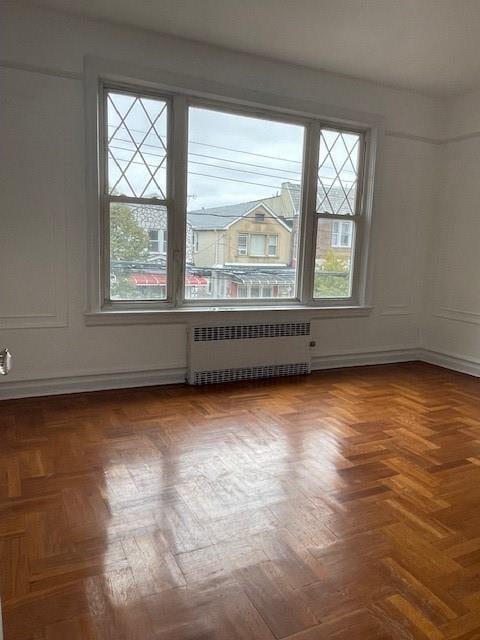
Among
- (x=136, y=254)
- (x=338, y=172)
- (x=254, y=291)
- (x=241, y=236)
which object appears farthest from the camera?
(x=338, y=172)

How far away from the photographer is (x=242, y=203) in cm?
436

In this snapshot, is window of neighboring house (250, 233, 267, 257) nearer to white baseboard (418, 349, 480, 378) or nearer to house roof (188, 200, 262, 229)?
house roof (188, 200, 262, 229)

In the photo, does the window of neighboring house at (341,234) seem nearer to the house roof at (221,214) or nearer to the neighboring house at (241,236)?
the neighboring house at (241,236)

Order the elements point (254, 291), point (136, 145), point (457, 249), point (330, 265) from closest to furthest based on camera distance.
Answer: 1. point (136, 145)
2. point (254, 291)
3. point (330, 265)
4. point (457, 249)

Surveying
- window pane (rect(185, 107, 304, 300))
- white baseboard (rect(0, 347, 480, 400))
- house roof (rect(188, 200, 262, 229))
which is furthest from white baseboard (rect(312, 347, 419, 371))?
house roof (rect(188, 200, 262, 229))

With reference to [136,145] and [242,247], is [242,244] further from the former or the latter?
[136,145]

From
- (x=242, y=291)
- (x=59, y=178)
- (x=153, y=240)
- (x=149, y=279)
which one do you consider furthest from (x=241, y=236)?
(x=59, y=178)

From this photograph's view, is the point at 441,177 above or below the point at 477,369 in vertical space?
above

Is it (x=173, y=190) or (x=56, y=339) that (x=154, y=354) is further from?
(x=173, y=190)

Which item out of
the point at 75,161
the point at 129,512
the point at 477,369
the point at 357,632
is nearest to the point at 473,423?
the point at 477,369

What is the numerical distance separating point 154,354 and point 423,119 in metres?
3.81

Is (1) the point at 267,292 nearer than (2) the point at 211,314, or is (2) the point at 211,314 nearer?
(2) the point at 211,314

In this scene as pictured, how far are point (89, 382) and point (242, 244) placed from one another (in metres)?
1.87

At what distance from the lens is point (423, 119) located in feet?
16.4
